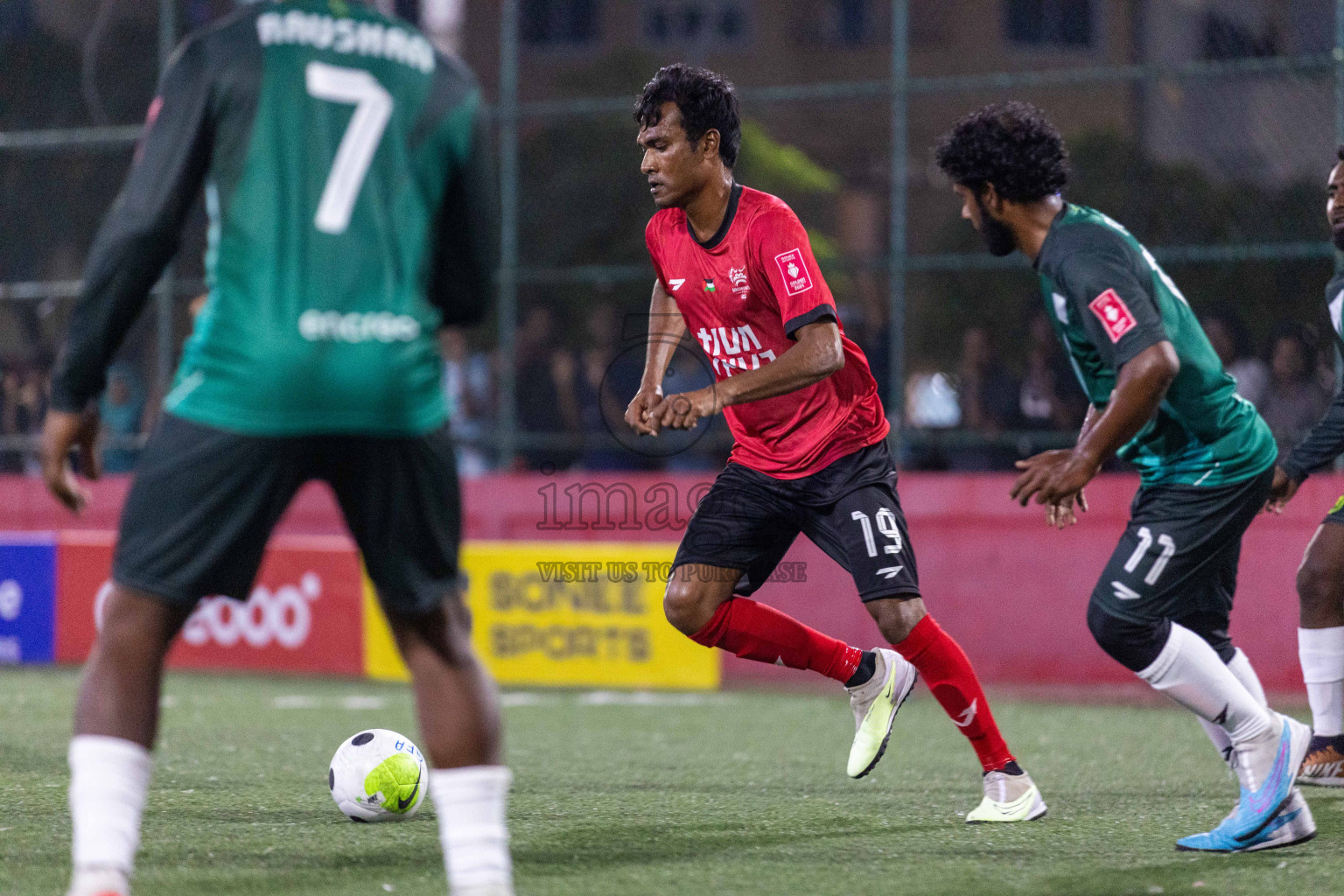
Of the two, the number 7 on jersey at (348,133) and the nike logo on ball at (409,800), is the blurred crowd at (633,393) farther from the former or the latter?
the number 7 on jersey at (348,133)

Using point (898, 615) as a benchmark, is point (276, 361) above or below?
above

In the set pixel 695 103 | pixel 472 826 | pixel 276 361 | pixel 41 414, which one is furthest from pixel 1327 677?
pixel 41 414

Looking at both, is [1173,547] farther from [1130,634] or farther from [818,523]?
[818,523]

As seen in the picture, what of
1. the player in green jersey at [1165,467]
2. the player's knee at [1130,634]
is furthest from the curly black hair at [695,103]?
the player's knee at [1130,634]

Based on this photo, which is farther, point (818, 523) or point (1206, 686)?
point (818, 523)

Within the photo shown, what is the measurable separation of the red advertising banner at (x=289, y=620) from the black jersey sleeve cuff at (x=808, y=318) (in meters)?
6.13

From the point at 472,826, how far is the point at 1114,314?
205 cm

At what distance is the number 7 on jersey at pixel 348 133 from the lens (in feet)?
10.4

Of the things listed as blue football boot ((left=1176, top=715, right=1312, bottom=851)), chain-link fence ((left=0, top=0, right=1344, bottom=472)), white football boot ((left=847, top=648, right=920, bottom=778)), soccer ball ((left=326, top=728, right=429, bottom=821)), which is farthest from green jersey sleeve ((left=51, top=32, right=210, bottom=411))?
chain-link fence ((left=0, top=0, right=1344, bottom=472))

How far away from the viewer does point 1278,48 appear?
980 centimetres

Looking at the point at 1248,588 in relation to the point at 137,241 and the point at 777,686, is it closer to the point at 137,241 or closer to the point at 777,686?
the point at 777,686

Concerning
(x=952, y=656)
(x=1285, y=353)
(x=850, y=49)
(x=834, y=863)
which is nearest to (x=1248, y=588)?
(x=1285, y=353)

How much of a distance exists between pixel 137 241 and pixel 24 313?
10.8m

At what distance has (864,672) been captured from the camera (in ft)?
18.2
